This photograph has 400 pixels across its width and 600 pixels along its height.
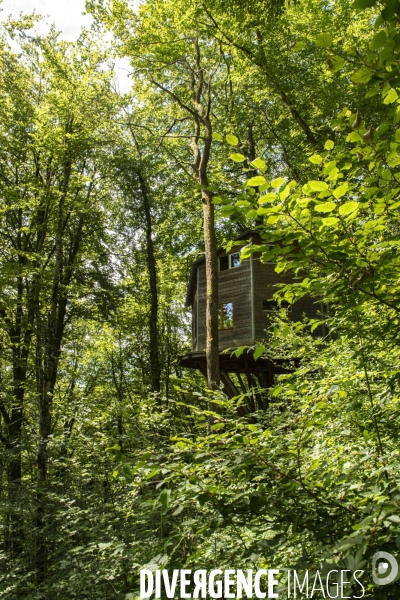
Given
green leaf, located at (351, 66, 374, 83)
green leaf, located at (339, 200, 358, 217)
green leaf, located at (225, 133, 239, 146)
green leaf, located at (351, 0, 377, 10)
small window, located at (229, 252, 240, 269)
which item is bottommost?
green leaf, located at (339, 200, 358, 217)

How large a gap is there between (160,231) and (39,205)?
35.1 feet

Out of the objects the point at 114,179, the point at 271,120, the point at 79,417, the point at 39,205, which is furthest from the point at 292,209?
A: the point at 114,179

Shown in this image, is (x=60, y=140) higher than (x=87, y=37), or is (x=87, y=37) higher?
(x=87, y=37)

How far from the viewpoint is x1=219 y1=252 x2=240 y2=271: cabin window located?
19.9 meters

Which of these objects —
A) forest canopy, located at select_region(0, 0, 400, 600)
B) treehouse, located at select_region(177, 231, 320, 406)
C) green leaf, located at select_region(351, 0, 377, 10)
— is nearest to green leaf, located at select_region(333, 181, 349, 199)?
forest canopy, located at select_region(0, 0, 400, 600)

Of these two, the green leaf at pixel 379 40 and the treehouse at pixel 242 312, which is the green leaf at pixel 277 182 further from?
the treehouse at pixel 242 312

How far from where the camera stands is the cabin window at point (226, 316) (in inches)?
750

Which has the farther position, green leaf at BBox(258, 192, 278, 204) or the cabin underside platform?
the cabin underside platform

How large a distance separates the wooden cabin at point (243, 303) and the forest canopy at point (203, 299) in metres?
0.75

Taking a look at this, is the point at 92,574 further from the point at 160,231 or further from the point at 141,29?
the point at 160,231

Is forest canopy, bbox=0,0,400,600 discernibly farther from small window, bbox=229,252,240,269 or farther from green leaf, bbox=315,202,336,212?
small window, bbox=229,252,240,269

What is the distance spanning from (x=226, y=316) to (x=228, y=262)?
261cm

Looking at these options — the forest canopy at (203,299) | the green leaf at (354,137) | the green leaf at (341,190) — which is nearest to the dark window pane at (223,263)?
the forest canopy at (203,299)

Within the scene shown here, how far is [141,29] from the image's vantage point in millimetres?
12711
